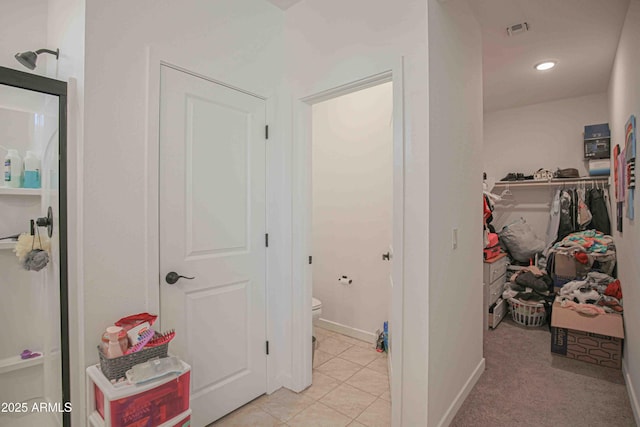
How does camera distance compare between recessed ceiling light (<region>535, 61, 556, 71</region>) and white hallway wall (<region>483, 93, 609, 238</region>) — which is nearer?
recessed ceiling light (<region>535, 61, 556, 71</region>)

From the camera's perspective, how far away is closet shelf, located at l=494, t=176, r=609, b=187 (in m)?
3.82

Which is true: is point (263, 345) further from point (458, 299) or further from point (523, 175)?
point (523, 175)

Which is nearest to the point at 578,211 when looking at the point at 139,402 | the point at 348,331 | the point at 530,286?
the point at 530,286

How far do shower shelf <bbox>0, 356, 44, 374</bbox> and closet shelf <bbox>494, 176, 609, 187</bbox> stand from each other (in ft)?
16.6

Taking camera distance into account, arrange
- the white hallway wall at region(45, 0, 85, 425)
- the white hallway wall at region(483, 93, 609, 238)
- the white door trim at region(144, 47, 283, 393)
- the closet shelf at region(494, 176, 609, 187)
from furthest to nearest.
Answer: the white hallway wall at region(483, 93, 609, 238)
the closet shelf at region(494, 176, 609, 187)
the white door trim at region(144, 47, 283, 393)
the white hallway wall at region(45, 0, 85, 425)

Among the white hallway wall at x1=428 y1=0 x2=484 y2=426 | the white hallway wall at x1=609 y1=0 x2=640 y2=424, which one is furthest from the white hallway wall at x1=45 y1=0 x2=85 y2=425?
the white hallway wall at x1=609 y1=0 x2=640 y2=424

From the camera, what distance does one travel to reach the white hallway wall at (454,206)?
1692 millimetres

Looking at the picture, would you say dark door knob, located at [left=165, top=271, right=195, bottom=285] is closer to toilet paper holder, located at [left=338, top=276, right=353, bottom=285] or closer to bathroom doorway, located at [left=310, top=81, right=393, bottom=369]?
bathroom doorway, located at [left=310, top=81, right=393, bottom=369]

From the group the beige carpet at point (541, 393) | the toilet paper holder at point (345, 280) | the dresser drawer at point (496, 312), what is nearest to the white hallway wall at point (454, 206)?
the beige carpet at point (541, 393)

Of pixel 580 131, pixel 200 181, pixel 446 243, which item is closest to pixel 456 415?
pixel 446 243

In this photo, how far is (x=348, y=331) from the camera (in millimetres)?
3277

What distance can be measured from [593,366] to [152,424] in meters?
3.35

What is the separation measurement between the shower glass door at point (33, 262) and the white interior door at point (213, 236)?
45 centimetres

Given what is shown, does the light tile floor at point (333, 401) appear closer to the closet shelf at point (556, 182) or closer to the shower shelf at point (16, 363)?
the shower shelf at point (16, 363)
